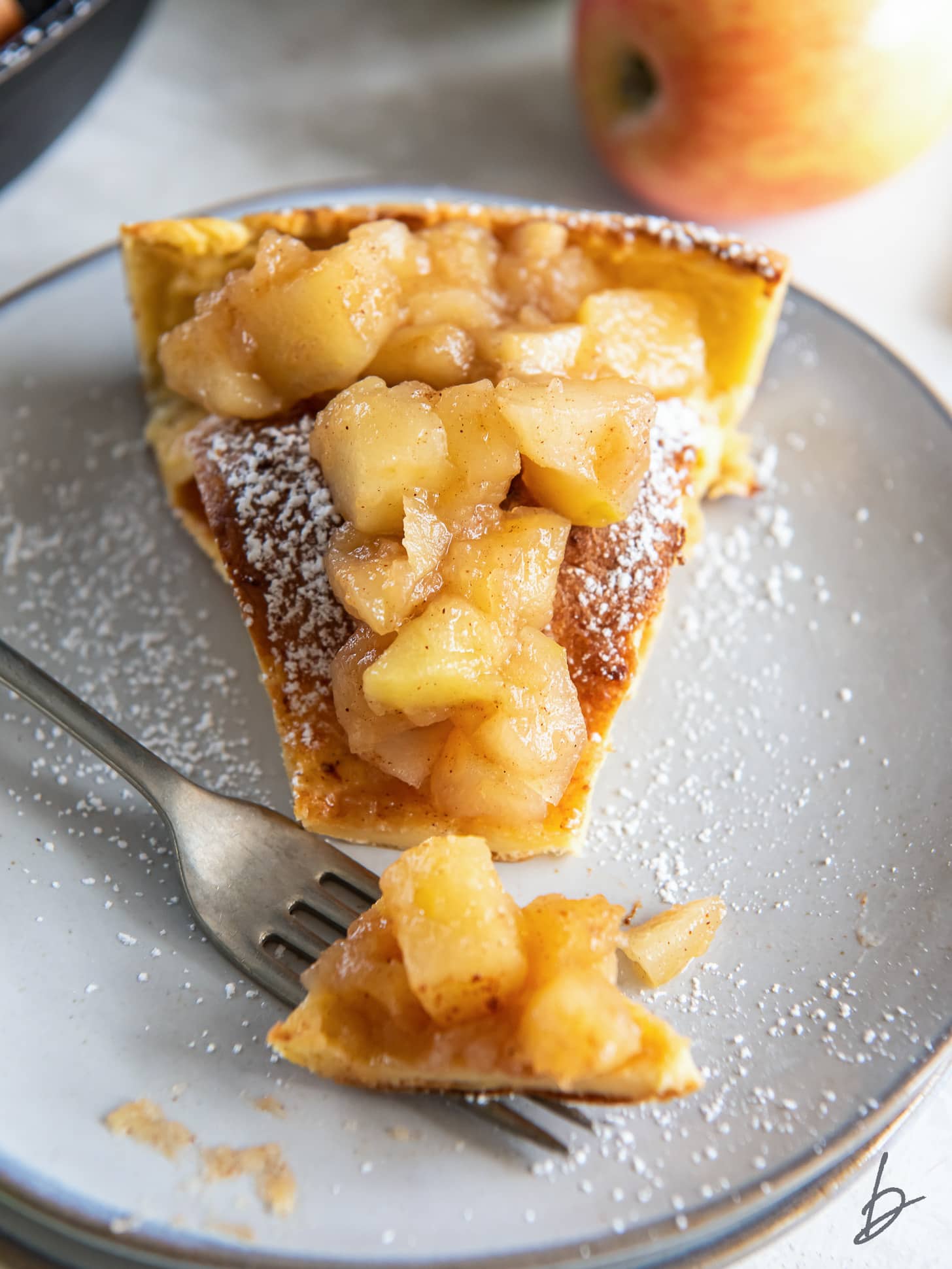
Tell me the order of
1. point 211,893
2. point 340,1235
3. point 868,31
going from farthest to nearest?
1. point 868,31
2. point 211,893
3. point 340,1235

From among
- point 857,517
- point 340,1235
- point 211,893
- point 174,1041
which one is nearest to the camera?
point 340,1235

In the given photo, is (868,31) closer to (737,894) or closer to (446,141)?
(446,141)

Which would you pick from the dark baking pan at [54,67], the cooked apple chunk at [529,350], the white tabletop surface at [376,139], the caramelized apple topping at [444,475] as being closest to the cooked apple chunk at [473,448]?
the caramelized apple topping at [444,475]

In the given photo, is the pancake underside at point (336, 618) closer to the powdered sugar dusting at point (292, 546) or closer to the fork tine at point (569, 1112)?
the powdered sugar dusting at point (292, 546)

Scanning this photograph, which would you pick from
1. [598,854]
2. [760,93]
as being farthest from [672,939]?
[760,93]

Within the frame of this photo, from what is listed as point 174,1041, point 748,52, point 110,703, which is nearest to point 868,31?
point 748,52

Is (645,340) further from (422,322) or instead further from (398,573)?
(398,573)

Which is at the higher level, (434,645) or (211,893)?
(434,645)
